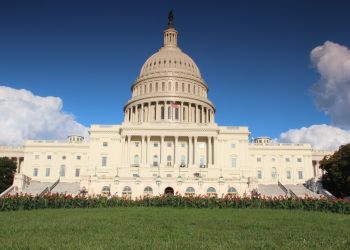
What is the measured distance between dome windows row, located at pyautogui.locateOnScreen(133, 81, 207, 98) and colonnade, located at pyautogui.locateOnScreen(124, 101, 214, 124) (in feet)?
16.2

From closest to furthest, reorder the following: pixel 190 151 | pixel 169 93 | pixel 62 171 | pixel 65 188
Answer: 1. pixel 65 188
2. pixel 190 151
3. pixel 62 171
4. pixel 169 93

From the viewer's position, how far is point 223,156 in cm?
9375

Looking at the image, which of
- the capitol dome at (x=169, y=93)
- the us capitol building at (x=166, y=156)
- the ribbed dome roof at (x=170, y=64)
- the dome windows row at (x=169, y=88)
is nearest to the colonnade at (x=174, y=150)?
the us capitol building at (x=166, y=156)

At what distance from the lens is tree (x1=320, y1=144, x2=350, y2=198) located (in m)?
68.7

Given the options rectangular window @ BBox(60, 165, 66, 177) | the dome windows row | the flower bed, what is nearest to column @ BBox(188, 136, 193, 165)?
the dome windows row

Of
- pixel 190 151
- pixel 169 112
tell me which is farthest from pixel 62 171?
pixel 190 151

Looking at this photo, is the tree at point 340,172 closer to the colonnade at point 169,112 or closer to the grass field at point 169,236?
the colonnade at point 169,112

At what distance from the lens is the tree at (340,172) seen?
68688 mm

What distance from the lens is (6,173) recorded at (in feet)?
262

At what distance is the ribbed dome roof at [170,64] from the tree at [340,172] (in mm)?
57383

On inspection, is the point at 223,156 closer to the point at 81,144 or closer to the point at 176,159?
the point at 176,159

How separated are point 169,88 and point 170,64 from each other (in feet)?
31.5

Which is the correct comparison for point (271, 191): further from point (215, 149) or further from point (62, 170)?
point (62, 170)

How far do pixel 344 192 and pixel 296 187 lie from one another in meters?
12.8
